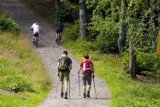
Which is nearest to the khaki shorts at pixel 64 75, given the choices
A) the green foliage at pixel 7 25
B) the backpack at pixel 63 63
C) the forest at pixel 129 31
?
the backpack at pixel 63 63

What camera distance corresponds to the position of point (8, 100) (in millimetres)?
15227

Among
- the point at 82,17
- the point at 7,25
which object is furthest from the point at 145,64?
the point at 7,25

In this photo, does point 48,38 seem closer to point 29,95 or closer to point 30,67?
point 30,67

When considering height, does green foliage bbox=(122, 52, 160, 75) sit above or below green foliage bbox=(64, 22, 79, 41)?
below

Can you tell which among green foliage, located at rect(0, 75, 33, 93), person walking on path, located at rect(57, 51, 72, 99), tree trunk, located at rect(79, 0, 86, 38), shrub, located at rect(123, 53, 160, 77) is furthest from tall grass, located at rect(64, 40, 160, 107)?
green foliage, located at rect(0, 75, 33, 93)

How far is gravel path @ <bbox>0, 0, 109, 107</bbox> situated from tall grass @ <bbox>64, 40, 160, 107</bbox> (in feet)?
1.60

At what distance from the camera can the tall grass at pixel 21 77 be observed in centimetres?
1573

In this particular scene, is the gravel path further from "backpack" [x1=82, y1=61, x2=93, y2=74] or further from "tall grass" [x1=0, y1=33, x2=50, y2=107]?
"backpack" [x1=82, y1=61, x2=93, y2=74]

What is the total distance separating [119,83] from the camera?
2066cm

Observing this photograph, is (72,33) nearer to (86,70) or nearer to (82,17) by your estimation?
(82,17)

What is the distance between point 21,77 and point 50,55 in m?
9.22

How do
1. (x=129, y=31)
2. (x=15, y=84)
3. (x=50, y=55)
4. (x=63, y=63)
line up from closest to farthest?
1. (x=63, y=63)
2. (x=15, y=84)
3. (x=129, y=31)
4. (x=50, y=55)

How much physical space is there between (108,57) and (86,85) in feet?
33.8

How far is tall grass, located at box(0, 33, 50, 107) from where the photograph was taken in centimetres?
1573
